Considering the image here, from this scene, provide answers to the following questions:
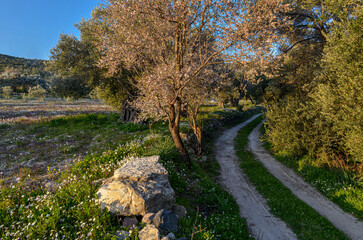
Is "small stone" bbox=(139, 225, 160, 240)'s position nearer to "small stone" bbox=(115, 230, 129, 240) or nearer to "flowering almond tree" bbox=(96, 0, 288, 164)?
"small stone" bbox=(115, 230, 129, 240)

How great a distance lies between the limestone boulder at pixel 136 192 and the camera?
602 centimetres

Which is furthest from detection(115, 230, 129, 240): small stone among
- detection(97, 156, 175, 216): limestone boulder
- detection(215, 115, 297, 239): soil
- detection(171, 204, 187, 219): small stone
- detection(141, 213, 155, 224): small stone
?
detection(215, 115, 297, 239): soil

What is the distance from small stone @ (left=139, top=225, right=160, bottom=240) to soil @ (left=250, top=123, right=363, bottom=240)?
24.3 feet

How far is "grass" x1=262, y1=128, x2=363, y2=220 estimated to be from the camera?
8.70m

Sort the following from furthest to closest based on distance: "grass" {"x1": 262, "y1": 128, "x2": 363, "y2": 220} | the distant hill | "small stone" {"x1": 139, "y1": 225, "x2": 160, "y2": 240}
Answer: the distant hill, "grass" {"x1": 262, "y1": 128, "x2": 363, "y2": 220}, "small stone" {"x1": 139, "y1": 225, "x2": 160, "y2": 240}

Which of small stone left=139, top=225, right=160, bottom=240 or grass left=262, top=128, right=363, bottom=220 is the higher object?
small stone left=139, top=225, right=160, bottom=240

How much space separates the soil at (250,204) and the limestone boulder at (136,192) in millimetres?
3723

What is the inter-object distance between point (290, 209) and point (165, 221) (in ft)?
21.1

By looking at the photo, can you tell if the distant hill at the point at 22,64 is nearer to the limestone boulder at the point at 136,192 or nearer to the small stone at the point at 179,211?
the limestone boulder at the point at 136,192

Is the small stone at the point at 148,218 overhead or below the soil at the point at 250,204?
overhead

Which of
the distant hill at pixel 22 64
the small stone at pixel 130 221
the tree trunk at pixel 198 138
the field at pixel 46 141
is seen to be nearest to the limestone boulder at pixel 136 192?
the small stone at pixel 130 221

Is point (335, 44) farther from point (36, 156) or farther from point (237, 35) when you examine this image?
point (36, 156)

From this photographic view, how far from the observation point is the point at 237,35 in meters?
8.83

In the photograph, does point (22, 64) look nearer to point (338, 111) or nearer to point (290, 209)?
point (290, 209)
